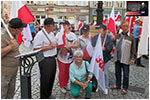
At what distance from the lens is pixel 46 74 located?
2.90 m

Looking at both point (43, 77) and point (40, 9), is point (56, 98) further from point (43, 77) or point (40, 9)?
point (40, 9)

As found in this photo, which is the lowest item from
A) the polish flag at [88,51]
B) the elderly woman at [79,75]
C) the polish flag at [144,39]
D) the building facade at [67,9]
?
the elderly woman at [79,75]

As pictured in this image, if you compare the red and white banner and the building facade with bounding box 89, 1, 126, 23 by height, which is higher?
the building facade with bounding box 89, 1, 126, 23

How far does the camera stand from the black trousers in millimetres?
Result: 2850

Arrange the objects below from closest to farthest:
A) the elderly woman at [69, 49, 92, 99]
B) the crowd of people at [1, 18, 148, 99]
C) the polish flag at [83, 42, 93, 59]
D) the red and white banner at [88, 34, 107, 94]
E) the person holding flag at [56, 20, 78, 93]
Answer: the crowd of people at [1, 18, 148, 99]
the elderly woman at [69, 49, 92, 99]
the red and white banner at [88, 34, 107, 94]
the person holding flag at [56, 20, 78, 93]
the polish flag at [83, 42, 93, 59]

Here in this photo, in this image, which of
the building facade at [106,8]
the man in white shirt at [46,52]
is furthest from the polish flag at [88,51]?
the building facade at [106,8]

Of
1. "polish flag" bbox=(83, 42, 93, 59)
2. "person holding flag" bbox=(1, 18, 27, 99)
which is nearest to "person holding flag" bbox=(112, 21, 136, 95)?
"polish flag" bbox=(83, 42, 93, 59)

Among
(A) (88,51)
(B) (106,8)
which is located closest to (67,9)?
(B) (106,8)

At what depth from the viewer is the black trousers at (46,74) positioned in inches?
112

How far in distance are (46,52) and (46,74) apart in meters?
0.42

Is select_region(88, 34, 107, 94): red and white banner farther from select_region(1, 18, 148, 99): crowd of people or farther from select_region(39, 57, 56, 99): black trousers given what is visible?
select_region(39, 57, 56, 99): black trousers

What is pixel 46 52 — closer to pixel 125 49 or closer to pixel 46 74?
pixel 46 74

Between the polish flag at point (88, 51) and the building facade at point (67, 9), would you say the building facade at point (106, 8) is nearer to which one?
the building facade at point (67, 9)

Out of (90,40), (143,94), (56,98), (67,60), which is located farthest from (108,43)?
(56,98)
